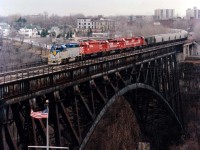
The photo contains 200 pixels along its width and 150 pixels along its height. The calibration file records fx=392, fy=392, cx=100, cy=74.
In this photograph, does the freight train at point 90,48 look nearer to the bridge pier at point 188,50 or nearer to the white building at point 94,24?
the bridge pier at point 188,50

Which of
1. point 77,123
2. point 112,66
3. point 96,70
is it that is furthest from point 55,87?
point 112,66

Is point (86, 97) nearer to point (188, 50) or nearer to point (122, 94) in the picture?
point (122, 94)

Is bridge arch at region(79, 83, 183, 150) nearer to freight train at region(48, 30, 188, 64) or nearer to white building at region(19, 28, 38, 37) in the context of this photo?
freight train at region(48, 30, 188, 64)

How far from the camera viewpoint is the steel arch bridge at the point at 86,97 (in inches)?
652

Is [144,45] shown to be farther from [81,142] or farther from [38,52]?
[38,52]

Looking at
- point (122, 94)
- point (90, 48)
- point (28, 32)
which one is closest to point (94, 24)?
point (28, 32)

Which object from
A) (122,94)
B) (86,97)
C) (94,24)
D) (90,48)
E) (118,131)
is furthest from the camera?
(94,24)

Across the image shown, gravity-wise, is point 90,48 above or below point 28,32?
below

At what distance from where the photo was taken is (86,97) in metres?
23.8

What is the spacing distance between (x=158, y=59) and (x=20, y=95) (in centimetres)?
2208

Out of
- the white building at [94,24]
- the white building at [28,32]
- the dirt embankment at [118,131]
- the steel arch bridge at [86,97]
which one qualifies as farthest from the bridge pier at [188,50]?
the white building at [94,24]

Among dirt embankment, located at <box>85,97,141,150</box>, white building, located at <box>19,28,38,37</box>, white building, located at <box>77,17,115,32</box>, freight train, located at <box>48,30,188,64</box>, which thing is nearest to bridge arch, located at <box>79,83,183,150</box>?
dirt embankment, located at <box>85,97,141,150</box>

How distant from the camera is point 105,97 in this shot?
2464 cm

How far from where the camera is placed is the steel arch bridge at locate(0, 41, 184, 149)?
54.3 feet
